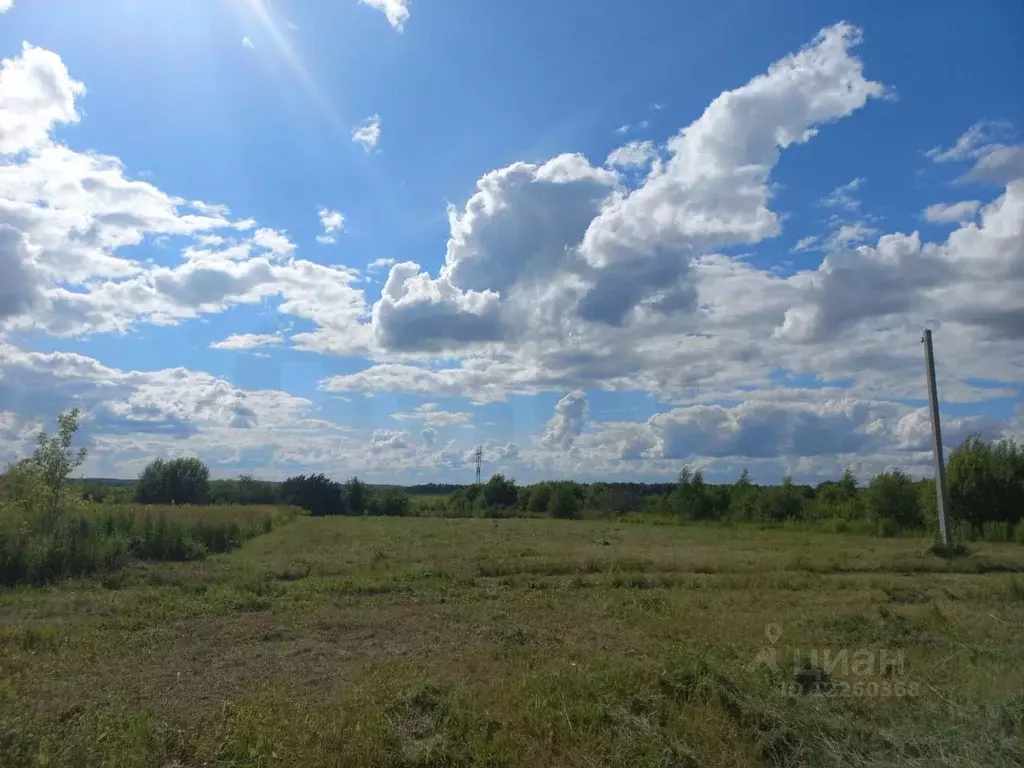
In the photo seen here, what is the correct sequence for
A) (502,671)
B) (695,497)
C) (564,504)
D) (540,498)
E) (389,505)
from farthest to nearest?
(389,505) < (540,498) < (564,504) < (695,497) < (502,671)

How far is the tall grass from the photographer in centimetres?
1736

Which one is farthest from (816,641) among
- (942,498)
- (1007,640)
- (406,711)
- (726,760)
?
(942,498)

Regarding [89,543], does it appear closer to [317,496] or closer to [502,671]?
[502,671]

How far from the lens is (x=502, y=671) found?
8.87 meters

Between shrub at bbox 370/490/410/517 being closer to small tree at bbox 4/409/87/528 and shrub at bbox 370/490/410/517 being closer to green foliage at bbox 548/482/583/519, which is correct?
green foliage at bbox 548/482/583/519

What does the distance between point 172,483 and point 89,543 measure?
230 ft

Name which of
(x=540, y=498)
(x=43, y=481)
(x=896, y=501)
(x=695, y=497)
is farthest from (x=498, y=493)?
(x=43, y=481)

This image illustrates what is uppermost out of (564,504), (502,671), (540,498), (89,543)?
(540,498)

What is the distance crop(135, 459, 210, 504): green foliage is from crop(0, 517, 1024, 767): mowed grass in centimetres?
7157

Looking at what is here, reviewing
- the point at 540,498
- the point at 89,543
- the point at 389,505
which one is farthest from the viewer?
the point at 389,505
